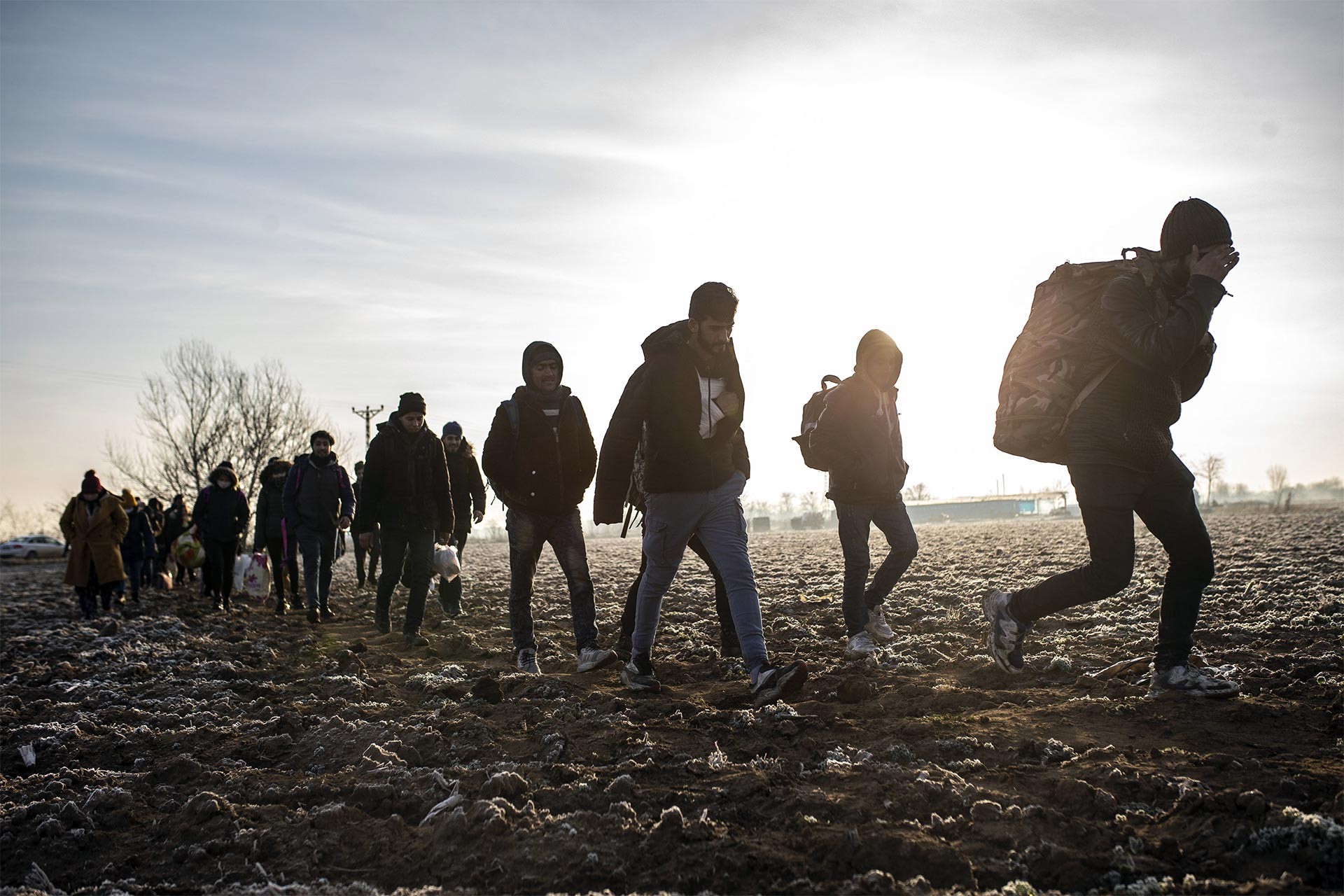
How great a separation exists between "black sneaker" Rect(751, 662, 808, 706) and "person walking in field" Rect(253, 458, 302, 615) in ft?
29.2

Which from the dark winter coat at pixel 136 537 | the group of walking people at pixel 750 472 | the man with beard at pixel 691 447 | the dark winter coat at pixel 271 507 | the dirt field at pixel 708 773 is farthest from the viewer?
the dark winter coat at pixel 136 537

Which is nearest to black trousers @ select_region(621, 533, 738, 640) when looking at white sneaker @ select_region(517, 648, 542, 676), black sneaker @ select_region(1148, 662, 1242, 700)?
white sneaker @ select_region(517, 648, 542, 676)

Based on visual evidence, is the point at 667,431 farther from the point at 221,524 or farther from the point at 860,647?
the point at 221,524

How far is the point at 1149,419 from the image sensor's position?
427 centimetres

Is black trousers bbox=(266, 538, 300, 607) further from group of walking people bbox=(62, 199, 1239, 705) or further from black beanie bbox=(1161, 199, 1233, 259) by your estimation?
black beanie bbox=(1161, 199, 1233, 259)

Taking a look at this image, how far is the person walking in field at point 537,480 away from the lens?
6488mm

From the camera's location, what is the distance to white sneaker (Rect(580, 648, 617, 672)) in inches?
244

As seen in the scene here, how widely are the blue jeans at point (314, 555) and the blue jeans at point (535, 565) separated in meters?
4.92

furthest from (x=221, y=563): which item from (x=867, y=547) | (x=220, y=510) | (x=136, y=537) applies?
(x=867, y=547)

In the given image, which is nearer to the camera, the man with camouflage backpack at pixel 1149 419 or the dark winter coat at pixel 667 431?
the man with camouflage backpack at pixel 1149 419

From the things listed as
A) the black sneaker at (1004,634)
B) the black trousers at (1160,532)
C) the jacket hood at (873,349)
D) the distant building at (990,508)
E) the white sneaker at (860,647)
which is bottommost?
the distant building at (990,508)

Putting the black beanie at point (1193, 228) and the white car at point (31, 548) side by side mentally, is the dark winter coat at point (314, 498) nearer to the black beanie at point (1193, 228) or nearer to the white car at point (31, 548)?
the black beanie at point (1193, 228)

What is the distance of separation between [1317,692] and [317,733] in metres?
4.77

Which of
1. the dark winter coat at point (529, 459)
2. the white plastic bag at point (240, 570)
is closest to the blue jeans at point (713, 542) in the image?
the dark winter coat at point (529, 459)
